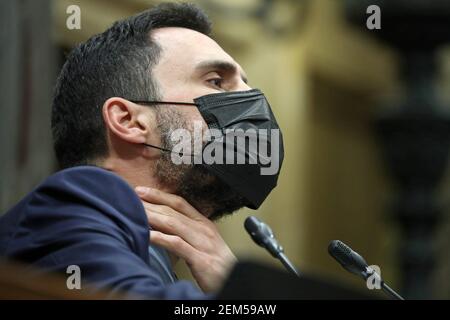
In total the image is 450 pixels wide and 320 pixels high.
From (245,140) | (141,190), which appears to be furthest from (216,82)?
(141,190)

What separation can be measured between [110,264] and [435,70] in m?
9.43

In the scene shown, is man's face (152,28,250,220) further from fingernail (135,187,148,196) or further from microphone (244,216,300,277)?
microphone (244,216,300,277)

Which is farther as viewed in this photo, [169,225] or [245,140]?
[245,140]

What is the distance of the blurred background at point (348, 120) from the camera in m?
11.3

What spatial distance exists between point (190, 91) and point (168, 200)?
31 centimetres

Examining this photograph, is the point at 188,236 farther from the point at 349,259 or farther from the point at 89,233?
the point at 89,233

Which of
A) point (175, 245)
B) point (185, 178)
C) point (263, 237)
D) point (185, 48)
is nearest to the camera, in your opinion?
point (175, 245)

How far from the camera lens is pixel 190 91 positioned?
347cm

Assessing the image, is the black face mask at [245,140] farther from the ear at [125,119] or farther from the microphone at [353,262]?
the microphone at [353,262]

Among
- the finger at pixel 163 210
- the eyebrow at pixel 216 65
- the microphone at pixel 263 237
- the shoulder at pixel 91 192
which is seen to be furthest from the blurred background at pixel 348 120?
the shoulder at pixel 91 192

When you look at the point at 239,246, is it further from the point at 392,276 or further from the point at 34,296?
the point at 34,296

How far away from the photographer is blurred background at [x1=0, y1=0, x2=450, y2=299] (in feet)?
37.1

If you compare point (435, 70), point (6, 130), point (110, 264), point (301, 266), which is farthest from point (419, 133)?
point (110, 264)

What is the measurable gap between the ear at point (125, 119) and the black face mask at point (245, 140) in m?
0.04
